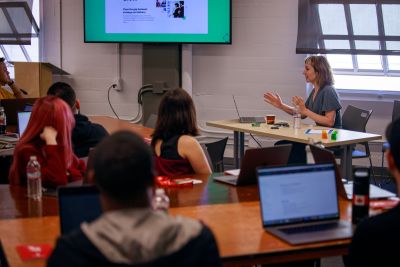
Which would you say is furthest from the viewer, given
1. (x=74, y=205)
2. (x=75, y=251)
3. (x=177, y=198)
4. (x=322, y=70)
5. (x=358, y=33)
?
(x=358, y=33)

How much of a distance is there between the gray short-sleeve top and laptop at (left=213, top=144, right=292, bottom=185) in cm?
249

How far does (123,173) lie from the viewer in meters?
1.57

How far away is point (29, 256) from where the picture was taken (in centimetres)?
Result: 215

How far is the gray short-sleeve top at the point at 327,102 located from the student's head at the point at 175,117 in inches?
97.7

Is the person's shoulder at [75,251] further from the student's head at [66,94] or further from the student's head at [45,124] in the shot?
the student's head at [66,94]

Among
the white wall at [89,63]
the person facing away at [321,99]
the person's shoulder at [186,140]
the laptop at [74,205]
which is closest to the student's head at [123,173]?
the laptop at [74,205]

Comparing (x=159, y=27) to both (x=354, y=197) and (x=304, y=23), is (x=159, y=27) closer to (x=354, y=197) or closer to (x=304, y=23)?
(x=304, y=23)

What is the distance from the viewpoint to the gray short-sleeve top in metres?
5.66

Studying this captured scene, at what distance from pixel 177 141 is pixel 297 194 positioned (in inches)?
43.8

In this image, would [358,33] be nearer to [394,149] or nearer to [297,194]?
[297,194]

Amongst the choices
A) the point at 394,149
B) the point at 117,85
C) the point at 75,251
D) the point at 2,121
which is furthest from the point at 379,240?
the point at 117,85

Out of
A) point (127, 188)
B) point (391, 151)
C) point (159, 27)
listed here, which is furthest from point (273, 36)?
point (127, 188)

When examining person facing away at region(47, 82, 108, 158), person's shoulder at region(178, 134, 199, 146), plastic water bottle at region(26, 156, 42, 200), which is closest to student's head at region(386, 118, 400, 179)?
person's shoulder at region(178, 134, 199, 146)

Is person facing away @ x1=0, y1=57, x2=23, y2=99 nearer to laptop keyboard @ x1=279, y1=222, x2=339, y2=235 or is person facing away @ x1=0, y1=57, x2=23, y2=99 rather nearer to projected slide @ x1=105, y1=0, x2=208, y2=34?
projected slide @ x1=105, y1=0, x2=208, y2=34
